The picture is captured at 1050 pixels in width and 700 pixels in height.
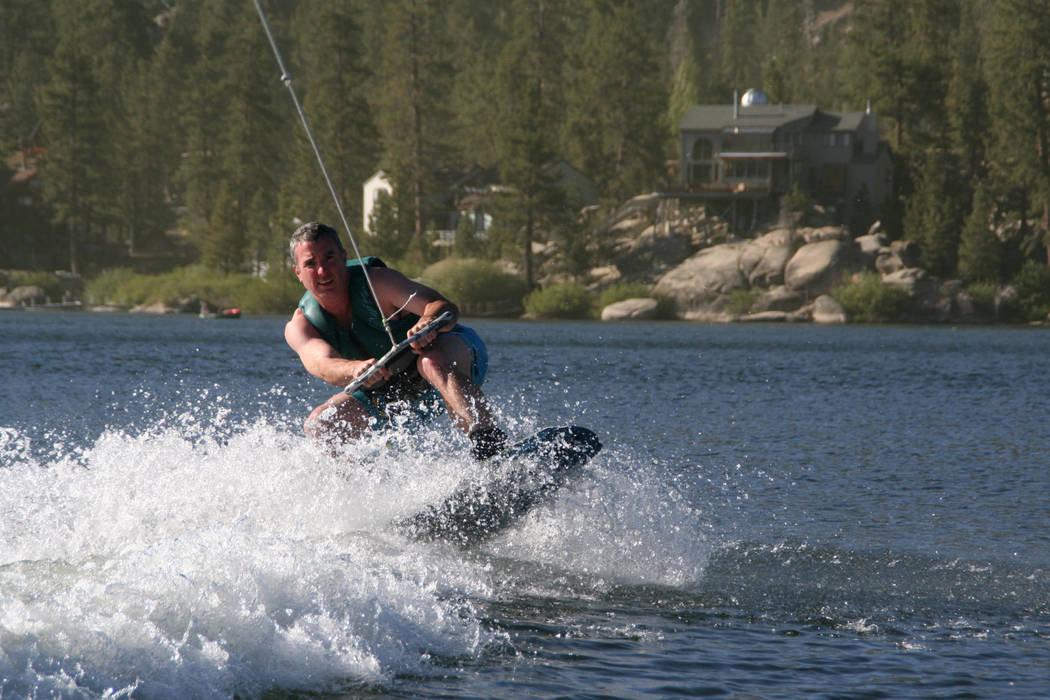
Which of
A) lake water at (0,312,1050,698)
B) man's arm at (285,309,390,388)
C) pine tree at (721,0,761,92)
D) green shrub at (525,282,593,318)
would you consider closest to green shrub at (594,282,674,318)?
green shrub at (525,282,593,318)

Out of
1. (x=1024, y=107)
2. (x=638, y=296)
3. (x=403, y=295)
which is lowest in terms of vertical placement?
(x=638, y=296)

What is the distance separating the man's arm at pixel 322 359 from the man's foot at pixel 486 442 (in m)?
0.83

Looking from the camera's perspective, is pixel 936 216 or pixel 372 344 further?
pixel 936 216

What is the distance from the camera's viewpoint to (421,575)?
8398 mm

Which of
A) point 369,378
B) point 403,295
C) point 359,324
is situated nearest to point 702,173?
point 359,324

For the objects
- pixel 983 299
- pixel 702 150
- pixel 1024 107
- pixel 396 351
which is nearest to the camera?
pixel 396 351

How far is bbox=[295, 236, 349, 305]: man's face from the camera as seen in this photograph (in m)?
8.37

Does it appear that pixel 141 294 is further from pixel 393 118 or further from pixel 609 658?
pixel 609 658

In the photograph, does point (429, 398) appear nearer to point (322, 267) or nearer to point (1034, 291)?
point (322, 267)

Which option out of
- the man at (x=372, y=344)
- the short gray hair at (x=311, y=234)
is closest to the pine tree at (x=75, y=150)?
the man at (x=372, y=344)

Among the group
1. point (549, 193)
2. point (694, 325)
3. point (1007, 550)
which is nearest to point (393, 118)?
point (549, 193)

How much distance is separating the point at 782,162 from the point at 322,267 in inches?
2856

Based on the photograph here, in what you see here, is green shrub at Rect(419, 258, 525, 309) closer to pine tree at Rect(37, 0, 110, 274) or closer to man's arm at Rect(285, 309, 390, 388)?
pine tree at Rect(37, 0, 110, 274)

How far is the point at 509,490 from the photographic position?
29.3ft
